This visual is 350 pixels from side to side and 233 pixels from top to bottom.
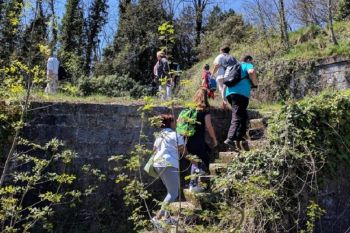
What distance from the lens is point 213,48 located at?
2272 cm

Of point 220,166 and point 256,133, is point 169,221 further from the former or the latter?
point 256,133

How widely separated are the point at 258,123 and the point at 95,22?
21.4 m

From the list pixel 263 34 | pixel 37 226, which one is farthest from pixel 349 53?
pixel 37 226

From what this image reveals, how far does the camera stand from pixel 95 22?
95.3 feet

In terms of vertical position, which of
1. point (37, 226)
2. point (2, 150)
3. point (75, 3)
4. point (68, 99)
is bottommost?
point (37, 226)

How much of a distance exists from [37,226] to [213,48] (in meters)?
15.6

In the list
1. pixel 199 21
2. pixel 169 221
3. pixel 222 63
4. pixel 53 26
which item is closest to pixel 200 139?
pixel 169 221

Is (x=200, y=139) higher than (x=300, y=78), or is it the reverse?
(x=300, y=78)

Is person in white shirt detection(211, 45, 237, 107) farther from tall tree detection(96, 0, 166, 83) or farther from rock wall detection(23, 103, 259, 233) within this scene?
tall tree detection(96, 0, 166, 83)

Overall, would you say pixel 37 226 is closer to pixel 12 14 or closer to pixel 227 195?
pixel 227 195

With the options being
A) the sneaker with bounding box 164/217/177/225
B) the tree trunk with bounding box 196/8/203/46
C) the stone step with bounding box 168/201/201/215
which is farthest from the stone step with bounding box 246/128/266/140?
the tree trunk with bounding box 196/8/203/46

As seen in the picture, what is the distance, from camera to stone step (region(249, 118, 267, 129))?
9086mm

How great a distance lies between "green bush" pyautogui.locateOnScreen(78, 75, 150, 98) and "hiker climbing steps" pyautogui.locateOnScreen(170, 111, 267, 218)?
872cm

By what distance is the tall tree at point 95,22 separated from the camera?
28672 mm
